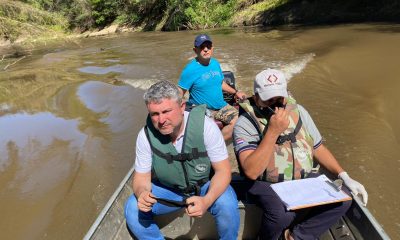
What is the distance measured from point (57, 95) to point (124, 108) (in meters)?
2.92

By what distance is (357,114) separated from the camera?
707 cm

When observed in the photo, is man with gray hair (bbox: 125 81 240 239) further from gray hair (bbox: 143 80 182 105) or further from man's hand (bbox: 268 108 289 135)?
man's hand (bbox: 268 108 289 135)

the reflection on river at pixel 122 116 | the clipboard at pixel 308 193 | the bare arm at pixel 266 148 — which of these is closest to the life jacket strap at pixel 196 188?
the bare arm at pixel 266 148

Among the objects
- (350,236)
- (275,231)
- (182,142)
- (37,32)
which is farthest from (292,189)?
(37,32)

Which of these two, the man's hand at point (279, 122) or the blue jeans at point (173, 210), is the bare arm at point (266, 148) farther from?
the blue jeans at point (173, 210)

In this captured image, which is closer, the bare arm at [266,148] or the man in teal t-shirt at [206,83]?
the bare arm at [266,148]

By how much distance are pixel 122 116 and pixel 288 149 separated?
5860 mm

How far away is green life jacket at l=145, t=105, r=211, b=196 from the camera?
285 centimetres

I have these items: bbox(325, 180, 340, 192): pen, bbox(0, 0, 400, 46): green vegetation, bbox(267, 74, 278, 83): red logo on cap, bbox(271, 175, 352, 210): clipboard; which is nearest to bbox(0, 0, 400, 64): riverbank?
bbox(0, 0, 400, 46): green vegetation

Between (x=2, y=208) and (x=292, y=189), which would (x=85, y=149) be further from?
(x=292, y=189)

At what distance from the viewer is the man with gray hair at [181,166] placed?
2.78m

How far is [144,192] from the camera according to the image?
2.78 metres

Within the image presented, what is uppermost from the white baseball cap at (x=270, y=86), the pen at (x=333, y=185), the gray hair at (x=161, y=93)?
the gray hair at (x=161, y=93)

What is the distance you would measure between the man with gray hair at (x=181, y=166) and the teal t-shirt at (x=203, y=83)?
75.3 inches
